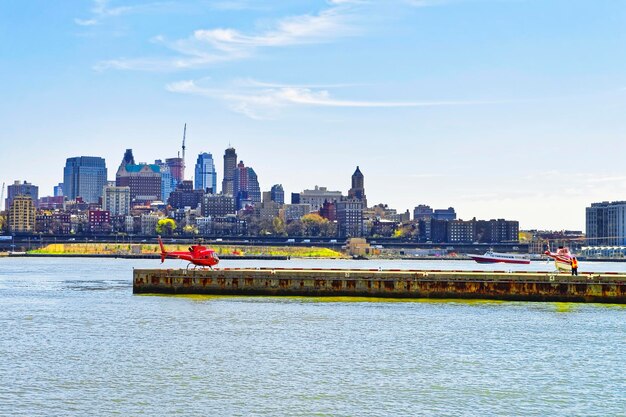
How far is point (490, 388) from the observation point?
140ft

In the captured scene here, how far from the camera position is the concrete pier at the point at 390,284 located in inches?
3177

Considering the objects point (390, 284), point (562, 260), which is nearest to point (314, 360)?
point (390, 284)

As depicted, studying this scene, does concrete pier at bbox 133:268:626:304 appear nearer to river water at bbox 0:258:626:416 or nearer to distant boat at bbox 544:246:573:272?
river water at bbox 0:258:626:416

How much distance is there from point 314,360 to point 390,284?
34741mm

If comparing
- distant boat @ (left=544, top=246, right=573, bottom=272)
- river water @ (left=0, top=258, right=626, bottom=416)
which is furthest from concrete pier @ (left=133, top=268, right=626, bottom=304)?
distant boat @ (left=544, top=246, right=573, bottom=272)

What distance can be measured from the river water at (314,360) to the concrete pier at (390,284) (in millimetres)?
2943

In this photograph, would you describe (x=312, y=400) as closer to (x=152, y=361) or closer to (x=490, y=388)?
(x=490, y=388)

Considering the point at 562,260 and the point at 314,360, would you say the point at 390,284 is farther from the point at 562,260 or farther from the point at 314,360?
the point at 314,360

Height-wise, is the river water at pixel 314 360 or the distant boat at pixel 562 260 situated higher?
the distant boat at pixel 562 260

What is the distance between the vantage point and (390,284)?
3297 inches

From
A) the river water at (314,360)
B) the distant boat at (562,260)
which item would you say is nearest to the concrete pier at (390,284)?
the river water at (314,360)

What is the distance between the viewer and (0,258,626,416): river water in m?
39.6

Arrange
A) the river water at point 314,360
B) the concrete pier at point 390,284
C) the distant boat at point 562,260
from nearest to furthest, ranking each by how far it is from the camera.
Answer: the river water at point 314,360 → the concrete pier at point 390,284 → the distant boat at point 562,260

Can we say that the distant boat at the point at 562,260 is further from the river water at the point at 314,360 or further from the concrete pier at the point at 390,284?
the river water at the point at 314,360
